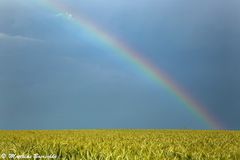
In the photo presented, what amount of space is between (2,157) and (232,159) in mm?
5529

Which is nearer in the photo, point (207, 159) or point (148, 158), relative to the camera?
point (148, 158)

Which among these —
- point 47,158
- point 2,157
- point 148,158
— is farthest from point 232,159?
point 2,157

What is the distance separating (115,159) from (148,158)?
2.40 feet

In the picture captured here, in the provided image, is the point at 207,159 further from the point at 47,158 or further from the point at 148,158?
the point at 47,158

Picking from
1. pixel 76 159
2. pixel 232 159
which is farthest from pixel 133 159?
pixel 232 159

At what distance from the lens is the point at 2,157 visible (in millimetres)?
10305

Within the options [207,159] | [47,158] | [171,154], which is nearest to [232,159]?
[207,159]

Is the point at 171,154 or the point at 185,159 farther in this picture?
the point at 171,154

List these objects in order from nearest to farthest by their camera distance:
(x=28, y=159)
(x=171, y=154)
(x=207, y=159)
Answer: (x=28, y=159), (x=207, y=159), (x=171, y=154)

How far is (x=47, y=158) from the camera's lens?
10.2 m

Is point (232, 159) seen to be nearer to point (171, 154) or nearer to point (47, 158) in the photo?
point (171, 154)

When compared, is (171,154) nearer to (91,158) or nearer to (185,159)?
(185,159)

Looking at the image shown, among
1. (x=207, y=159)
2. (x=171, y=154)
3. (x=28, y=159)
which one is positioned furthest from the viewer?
(x=171, y=154)

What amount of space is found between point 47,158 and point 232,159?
4652mm
